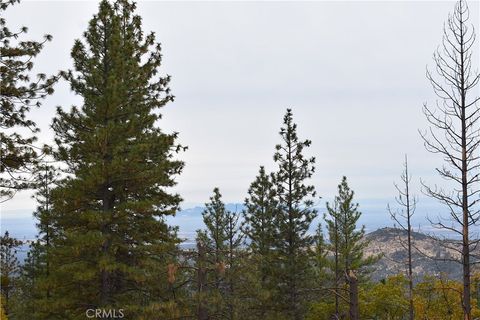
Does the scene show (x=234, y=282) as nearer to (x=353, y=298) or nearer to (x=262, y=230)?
(x=353, y=298)

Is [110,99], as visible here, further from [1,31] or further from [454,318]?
[454,318]

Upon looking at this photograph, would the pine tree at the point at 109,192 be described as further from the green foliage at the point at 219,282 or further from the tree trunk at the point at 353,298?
the tree trunk at the point at 353,298

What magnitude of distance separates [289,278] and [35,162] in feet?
61.8

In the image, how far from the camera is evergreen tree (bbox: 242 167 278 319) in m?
27.7

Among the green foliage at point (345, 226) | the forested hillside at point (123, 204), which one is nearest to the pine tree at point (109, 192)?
the forested hillside at point (123, 204)

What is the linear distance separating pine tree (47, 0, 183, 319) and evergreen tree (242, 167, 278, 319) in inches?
290

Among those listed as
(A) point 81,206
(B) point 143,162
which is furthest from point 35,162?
(B) point 143,162

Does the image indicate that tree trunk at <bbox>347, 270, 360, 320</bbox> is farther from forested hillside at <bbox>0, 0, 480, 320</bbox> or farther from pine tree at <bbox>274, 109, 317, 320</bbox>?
pine tree at <bbox>274, 109, 317, 320</bbox>

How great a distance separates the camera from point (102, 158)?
1672cm

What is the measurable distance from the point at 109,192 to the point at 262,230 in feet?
57.5

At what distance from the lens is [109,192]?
17.4 meters

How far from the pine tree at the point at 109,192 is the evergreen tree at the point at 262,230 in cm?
737

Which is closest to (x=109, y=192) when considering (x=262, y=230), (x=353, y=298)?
(x=353, y=298)

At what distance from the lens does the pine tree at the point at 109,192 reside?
15844 millimetres
